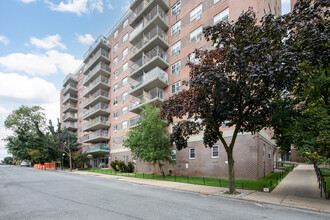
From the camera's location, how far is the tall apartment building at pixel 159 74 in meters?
20.2

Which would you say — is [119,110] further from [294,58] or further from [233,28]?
[294,58]

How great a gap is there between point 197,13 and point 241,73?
17.4 m

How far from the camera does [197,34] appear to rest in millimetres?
24344

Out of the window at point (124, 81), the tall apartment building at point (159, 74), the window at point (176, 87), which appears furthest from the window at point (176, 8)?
the window at point (124, 81)

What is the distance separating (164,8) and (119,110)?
19225 millimetres

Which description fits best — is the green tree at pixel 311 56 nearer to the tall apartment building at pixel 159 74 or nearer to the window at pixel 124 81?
the tall apartment building at pixel 159 74

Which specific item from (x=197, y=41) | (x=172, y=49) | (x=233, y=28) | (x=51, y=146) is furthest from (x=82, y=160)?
(x=233, y=28)

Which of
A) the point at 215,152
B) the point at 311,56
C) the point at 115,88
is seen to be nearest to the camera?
the point at 311,56

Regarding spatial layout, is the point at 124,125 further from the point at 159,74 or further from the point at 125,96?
the point at 159,74

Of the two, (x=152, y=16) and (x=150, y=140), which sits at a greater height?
(x=152, y=16)

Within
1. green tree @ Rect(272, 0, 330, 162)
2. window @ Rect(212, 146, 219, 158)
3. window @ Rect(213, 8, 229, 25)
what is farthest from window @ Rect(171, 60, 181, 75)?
green tree @ Rect(272, 0, 330, 162)

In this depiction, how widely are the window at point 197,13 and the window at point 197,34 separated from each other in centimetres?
147

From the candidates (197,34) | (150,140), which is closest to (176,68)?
(197,34)

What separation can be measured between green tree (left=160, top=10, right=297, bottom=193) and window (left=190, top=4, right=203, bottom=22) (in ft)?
47.8
